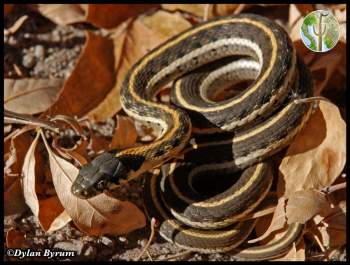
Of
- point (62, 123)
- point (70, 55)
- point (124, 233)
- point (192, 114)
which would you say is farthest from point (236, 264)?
point (70, 55)

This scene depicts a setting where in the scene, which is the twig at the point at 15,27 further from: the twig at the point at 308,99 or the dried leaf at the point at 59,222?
the twig at the point at 308,99

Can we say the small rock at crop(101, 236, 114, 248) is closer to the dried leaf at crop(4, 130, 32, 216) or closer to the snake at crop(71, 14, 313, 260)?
the snake at crop(71, 14, 313, 260)

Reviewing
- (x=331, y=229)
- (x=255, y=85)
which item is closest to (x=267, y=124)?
(x=255, y=85)

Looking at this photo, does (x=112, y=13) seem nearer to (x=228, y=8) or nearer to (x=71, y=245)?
(x=228, y=8)

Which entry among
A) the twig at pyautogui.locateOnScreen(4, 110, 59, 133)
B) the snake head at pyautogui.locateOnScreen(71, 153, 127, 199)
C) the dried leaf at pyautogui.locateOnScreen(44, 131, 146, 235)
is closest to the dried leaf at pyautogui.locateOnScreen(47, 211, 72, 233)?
the dried leaf at pyautogui.locateOnScreen(44, 131, 146, 235)

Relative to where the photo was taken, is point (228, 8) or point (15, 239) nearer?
point (15, 239)

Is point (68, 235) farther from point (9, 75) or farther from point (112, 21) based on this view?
point (112, 21)

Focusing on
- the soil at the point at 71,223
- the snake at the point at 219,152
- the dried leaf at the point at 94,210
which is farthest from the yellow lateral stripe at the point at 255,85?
the dried leaf at the point at 94,210
